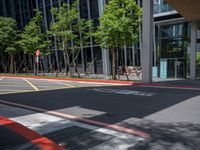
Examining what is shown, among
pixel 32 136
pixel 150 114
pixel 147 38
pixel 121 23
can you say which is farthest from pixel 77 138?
pixel 121 23

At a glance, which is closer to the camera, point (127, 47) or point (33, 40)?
point (33, 40)

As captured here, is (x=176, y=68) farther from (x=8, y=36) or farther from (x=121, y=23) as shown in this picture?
(x=8, y=36)

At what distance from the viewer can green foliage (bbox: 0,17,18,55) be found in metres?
31.9

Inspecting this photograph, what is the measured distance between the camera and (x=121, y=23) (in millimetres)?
18578

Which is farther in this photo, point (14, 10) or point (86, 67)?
point (14, 10)

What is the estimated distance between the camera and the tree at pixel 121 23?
60.8 feet

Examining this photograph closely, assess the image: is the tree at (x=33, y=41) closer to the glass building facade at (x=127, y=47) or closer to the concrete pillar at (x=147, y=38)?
the glass building facade at (x=127, y=47)

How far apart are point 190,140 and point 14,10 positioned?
39.7m

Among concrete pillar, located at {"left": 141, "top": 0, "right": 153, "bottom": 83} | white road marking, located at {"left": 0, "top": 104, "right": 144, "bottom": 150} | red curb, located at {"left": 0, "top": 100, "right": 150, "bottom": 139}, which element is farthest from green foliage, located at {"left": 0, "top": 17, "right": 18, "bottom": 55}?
red curb, located at {"left": 0, "top": 100, "right": 150, "bottom": 139}

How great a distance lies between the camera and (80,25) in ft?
79.2

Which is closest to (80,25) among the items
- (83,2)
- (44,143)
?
(83,2)

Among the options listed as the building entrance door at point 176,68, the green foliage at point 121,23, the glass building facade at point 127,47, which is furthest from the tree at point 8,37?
the building entrance door at point 176,68

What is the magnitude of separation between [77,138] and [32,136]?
3.30ft

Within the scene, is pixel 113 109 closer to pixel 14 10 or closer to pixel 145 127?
pixel 145 127
